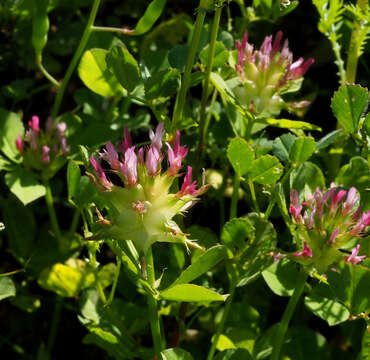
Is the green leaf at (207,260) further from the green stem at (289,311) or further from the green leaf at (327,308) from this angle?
the green leaf at (327,308)

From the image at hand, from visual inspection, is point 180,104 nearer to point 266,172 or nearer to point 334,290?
point 266,172

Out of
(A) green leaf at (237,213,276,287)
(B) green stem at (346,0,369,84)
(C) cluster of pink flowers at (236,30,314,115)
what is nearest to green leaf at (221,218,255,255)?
(A) green leaf at (237,213,276,287)

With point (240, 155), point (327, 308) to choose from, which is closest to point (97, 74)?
point (240, 155)

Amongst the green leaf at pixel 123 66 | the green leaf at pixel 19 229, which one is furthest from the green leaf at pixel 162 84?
the green leaf at pixel 19 229

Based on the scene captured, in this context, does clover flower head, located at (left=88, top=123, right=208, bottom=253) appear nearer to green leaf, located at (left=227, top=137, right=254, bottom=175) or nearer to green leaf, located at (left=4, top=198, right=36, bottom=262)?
green leaf, located at (left=227, top=137, right=254, bottom=175)

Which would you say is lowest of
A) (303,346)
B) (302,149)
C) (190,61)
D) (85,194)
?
(303,346)

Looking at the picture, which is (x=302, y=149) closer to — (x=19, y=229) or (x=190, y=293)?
(x=190, y=293)
